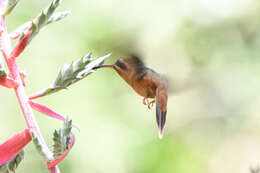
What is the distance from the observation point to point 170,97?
12.2ft

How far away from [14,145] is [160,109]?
44 centimetres

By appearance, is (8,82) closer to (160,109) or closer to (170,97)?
(160,109)

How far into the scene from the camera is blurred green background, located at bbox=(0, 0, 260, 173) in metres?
3.49

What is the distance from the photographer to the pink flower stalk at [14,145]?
1073mm

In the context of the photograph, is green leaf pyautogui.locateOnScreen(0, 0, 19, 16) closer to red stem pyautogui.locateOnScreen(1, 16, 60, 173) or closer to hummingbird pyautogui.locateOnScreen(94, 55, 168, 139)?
red stem pyautogui.locateOnScreen(1, 16, 60, 173)

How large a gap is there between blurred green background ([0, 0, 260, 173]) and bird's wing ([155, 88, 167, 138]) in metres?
1.98

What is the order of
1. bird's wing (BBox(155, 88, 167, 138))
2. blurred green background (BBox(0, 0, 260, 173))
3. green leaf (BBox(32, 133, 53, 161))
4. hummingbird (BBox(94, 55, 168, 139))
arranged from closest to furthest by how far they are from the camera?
green leaf (BBox(32, 133, 53, 161)) < bird's wing (BBox(155, 88, 167, 138)) < hummingbird (BBox(94, 55, 168, 139)) < blurred green background (BBox(0, 0, 260, 173))

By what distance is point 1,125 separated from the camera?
11.6 ft

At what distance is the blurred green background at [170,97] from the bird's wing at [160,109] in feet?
6.51

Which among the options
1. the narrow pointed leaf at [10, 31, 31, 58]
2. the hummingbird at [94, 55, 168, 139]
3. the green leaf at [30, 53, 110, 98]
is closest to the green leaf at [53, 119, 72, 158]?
the green leaf at [30, 53, 110, 98]

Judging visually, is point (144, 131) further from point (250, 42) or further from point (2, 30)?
point (2, 30)

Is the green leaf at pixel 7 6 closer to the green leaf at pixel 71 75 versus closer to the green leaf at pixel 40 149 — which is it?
the green leaf at pixel 71 75

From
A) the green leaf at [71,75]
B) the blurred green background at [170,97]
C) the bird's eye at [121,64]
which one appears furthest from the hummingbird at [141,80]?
the blurred green background at [170,97]

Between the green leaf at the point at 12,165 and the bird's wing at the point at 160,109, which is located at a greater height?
the green leaf at the point at 12,165
